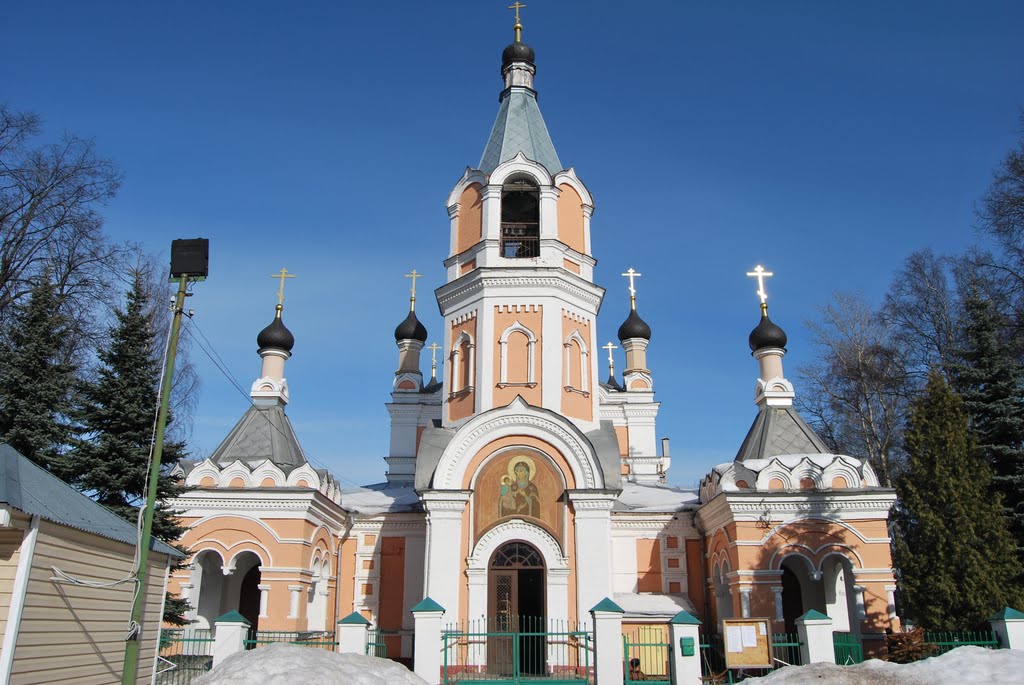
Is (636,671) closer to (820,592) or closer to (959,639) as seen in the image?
(959,639)

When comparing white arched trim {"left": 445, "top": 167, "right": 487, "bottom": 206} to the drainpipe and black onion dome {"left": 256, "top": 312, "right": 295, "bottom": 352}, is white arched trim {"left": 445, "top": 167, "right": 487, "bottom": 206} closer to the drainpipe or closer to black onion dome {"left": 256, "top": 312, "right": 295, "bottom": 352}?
black onion dome {"left": 256, "top": 312, "right": 295, "bottom": 352}

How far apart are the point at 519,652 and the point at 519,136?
36.8 feet

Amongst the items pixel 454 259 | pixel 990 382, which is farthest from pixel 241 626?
pixel 990 382

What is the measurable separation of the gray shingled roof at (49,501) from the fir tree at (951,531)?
1142 cm

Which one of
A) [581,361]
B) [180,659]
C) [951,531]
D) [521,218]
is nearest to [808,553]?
[951,531]

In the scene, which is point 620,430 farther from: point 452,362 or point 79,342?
point 79,342

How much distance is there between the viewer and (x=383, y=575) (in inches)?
684

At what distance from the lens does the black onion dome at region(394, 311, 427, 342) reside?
79.5 ft

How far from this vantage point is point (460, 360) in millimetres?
17734

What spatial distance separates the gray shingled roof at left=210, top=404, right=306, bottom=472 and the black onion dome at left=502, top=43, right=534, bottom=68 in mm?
10473

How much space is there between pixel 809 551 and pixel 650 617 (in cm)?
308

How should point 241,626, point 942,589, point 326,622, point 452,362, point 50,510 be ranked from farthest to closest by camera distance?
point 452,362 → point 326,622 → point 942,589 → point 241,626 → point 50,510

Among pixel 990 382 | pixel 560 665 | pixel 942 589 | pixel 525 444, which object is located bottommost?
pixel 560 665

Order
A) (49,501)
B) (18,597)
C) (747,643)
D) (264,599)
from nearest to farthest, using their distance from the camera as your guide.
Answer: (18,597) → (49,501) → (747,643) → (264,599)
